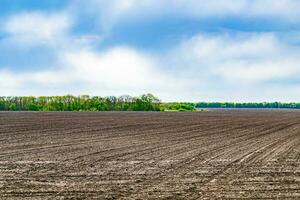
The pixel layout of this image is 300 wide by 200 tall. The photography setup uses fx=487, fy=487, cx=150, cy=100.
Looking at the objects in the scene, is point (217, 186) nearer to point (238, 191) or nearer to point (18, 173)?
point (238, 191)

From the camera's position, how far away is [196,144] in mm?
24906

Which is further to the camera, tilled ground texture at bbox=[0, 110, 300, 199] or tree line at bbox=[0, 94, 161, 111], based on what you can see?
tree line at bbox=[0, 94, 161, 111]

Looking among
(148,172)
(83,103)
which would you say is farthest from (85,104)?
Result: (148,172)

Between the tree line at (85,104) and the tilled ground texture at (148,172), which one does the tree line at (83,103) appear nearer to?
the tree line at (85,104)

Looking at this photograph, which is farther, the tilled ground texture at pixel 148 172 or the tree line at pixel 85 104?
the tree line at pixel 85 104

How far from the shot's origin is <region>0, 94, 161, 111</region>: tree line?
5931 inches

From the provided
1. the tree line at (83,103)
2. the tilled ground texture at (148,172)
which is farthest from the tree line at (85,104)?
the tilled ground texture at (148,172)

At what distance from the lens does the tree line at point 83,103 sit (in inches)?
5931

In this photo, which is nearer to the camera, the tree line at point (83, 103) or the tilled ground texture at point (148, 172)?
the tilled ground texture at point (148, 172)

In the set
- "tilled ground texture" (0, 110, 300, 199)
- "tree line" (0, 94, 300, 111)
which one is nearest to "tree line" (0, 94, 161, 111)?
"tree line" (0, 94, 300, 111)

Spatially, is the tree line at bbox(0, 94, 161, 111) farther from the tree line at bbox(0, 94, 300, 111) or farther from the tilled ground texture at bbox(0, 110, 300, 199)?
the tilled ground texture at bbox(0, 110, 300, 199)

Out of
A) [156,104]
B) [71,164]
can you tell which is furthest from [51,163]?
[156,104]

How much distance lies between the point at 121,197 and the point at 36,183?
3041 millimetres

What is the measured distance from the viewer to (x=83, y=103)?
15188 centimetres
